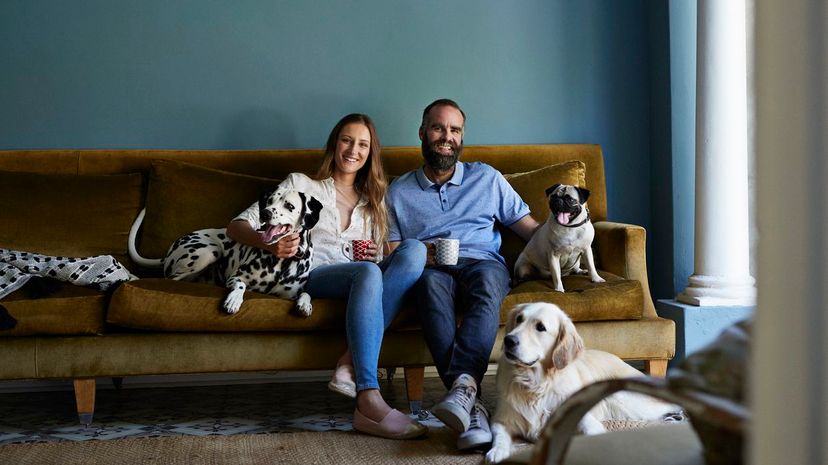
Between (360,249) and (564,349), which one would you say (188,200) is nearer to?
(360,249)

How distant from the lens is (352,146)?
305 cm

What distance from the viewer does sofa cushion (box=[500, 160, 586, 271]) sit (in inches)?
132

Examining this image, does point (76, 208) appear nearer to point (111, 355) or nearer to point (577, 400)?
point (111, 355)

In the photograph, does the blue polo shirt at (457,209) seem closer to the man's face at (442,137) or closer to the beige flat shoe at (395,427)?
the man's face at (442,137)

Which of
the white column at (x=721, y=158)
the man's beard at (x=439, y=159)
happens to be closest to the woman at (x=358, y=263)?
the man's beard at (x=439, y=159)

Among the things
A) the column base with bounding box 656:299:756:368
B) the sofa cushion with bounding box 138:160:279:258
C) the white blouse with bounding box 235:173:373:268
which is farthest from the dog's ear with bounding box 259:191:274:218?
the column base with bounding box 656:299:756:368

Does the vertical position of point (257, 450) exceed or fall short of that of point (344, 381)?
it falls short

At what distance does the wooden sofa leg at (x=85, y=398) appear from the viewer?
8.59 feet

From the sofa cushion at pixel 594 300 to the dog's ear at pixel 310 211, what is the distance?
0.76 m

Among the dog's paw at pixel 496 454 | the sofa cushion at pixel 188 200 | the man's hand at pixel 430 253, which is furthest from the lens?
the sofa cushion at pixel 188 200

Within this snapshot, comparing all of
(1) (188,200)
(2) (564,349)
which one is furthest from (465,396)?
(1) (188,200)

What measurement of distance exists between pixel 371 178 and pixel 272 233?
556 mm

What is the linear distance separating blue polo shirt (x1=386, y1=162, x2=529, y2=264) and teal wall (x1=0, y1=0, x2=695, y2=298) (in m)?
0.74

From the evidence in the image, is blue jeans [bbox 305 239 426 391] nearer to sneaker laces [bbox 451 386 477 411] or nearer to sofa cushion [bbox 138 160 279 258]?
sneaker laces [bbox 451 386 477 411]
